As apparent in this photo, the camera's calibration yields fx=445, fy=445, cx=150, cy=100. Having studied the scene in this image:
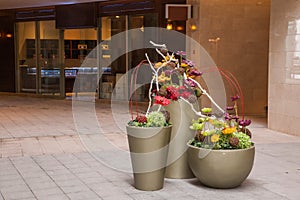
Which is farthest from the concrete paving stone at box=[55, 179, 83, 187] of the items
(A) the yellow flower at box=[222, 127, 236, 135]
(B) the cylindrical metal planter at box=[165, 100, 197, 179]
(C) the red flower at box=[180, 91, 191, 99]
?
(A) the yellow flower at box=[222, 127, 236, 135]

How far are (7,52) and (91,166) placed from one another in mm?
11576

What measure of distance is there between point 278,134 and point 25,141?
455cm

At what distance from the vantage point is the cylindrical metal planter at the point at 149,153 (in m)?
4.47

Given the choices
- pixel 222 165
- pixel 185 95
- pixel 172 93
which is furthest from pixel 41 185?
pixel 222 165

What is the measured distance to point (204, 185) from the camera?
484cm

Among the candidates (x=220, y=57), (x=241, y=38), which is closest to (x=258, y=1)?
(x=241, y=38)

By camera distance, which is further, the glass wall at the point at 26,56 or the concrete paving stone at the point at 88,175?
the glass wall at the point at 26,56

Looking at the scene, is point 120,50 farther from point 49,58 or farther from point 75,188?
point 75,188

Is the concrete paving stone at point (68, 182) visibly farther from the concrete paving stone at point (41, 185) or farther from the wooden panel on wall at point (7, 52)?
the wooden panel on wall at point (7, 52)

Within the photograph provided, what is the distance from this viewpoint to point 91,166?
572 cm

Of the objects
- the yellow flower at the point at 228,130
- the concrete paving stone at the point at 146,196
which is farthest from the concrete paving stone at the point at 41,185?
the yellow flower at the point at 228,130

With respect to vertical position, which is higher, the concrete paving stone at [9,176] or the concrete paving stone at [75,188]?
the concrete paving stone at [9,176]

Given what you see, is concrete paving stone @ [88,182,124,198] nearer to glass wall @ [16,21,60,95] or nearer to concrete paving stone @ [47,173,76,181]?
concrete paving stone @ [47,173,76,181]

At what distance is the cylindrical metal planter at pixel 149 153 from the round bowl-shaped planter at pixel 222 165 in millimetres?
376
